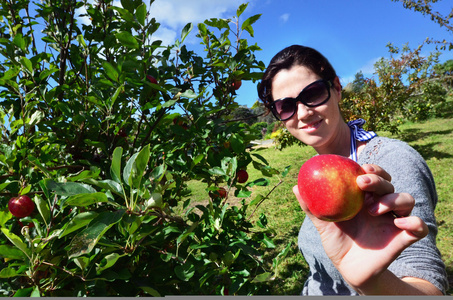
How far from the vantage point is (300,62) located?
1.41 metres

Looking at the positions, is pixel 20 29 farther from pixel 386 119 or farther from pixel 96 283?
pixel 386 119

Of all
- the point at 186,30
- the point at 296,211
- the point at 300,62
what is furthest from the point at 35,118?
the point at 296,211

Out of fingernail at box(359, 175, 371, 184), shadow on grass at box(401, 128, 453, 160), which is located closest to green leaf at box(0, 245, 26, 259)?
fingernail at box(359, 175, 371, 184)

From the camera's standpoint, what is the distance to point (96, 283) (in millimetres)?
1227

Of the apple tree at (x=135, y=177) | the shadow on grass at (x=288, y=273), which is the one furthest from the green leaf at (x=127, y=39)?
the shadow on grass at (x=288, y=273)

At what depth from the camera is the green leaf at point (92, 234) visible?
780 millimetres

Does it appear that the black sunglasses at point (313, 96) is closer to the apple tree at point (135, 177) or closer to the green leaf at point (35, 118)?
the apple tree at point (135, 177)

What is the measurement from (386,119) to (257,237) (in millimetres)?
6801

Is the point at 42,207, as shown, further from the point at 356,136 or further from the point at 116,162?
the point at 356,136

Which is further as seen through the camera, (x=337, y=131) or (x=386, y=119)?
(x=386, y=119)

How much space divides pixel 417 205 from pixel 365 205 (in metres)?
0.17

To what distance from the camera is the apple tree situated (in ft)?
3.49

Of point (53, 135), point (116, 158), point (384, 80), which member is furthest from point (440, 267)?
point (384, 80)

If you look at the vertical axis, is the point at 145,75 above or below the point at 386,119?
below
